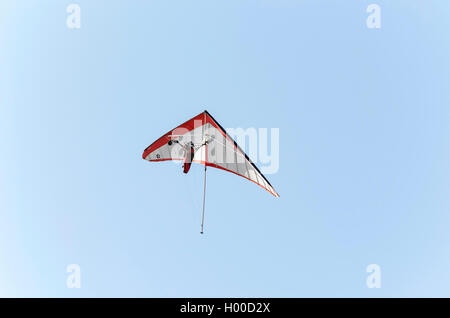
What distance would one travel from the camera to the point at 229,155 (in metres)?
11.1

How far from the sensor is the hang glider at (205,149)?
34.4 feet

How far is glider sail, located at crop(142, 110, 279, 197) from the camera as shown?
34.4ft

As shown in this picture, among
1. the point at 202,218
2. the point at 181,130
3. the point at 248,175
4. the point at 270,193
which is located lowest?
the point at 202,218

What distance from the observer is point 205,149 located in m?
11.4

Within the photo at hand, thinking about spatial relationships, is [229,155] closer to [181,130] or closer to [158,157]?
[181,130]

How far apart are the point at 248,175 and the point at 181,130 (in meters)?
3.29

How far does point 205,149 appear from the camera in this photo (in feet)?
37.5

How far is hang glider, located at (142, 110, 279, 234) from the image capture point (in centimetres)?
1048

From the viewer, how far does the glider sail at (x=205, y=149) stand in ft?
34.4
